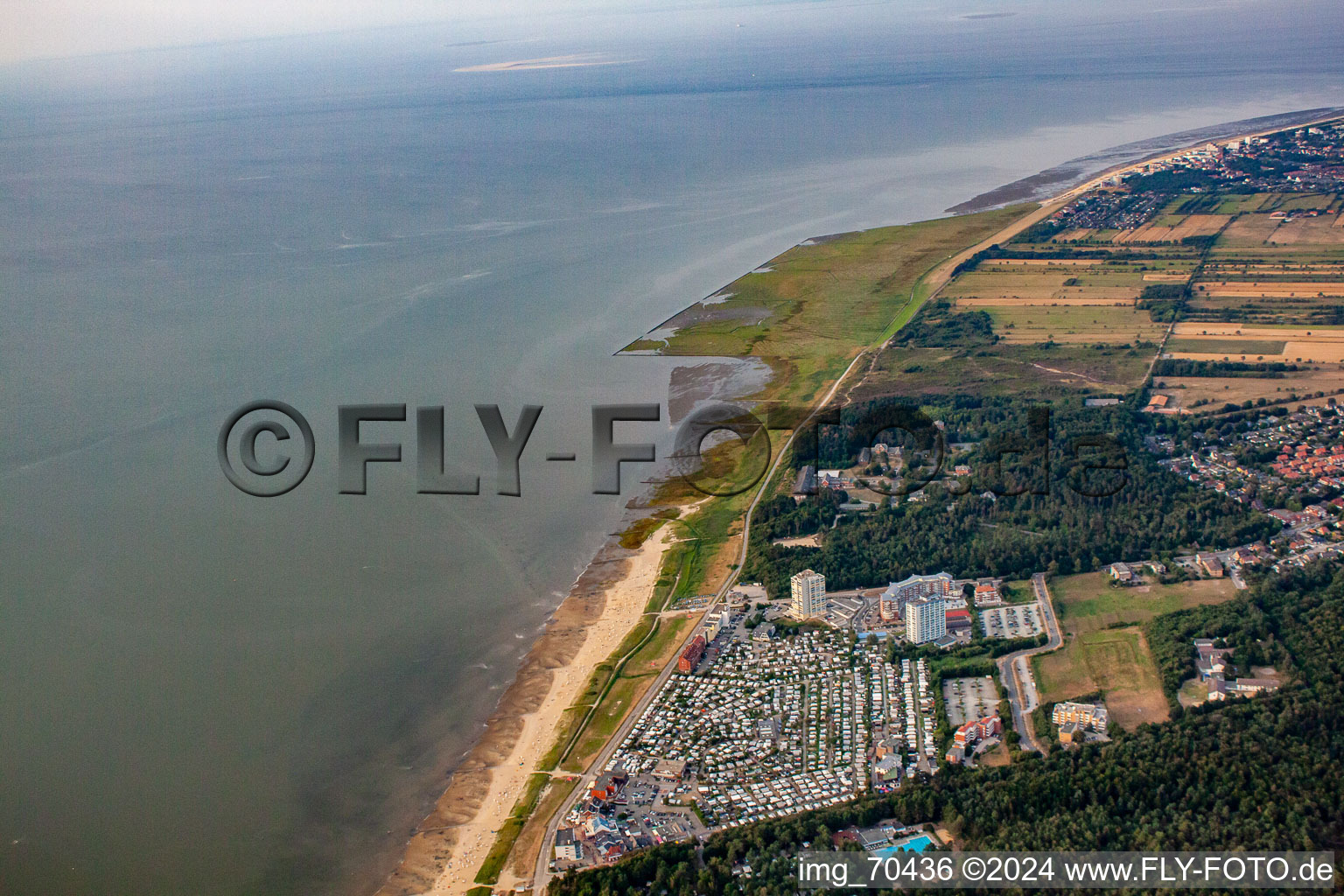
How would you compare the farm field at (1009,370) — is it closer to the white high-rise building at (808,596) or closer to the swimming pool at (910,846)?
the white high-rise building at (808,596)

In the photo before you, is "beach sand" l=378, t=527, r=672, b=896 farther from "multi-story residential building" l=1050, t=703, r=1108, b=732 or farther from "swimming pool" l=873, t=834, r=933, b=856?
"multi-story residential building" l=1050, t=703, r=1108, b=732

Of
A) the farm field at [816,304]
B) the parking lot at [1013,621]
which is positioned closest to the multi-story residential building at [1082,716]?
the parking lot at [1013,621]

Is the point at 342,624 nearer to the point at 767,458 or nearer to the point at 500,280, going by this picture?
the point at 767,458

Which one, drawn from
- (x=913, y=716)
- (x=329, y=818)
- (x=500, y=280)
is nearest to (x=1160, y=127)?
(x=500, y=280)

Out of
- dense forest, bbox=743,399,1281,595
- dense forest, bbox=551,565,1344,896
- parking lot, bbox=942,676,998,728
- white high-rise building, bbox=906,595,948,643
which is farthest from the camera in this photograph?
dense forest, bbox=743,399,1281,595

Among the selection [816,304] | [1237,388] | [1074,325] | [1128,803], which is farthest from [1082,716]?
[816,304]

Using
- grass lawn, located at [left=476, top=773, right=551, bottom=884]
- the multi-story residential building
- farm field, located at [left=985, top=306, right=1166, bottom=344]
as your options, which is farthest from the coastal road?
farm field, located at [left=985, top=306, right=1166, bottom=344]

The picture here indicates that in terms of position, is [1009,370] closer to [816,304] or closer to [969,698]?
[816,304]
